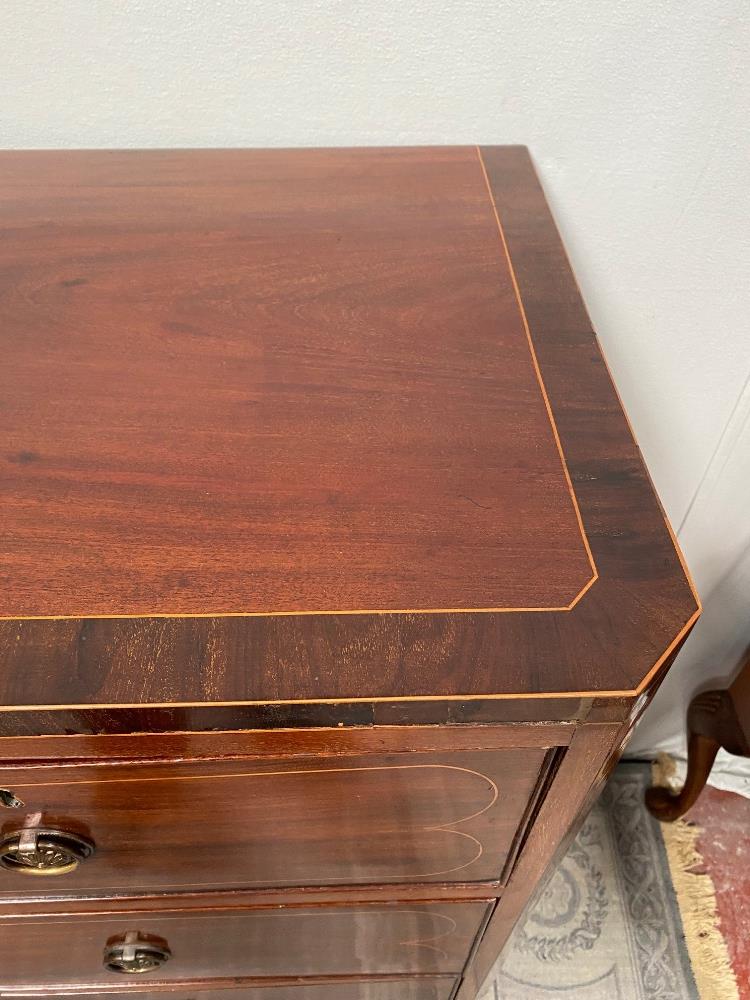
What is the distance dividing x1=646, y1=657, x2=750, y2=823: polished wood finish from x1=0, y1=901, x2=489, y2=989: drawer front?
0.42 m

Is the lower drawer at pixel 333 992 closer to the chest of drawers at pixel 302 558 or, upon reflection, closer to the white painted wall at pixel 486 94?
the chest of drawers at pixel 302 558

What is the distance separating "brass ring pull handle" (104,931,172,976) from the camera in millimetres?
590

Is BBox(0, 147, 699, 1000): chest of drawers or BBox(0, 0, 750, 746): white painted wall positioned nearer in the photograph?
BBox(0, 147, 699, 1000): chest of drawers

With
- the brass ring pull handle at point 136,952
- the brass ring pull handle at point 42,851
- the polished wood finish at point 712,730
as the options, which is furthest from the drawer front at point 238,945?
the polished wood finish at point 712,730

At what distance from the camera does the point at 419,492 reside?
0.40 metres

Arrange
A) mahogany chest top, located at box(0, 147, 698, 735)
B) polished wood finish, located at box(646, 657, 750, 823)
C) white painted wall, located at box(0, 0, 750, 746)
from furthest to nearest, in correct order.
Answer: polished wood finish, located at box(646, 657, 750, 823) → white painted wall, located at box(0, 0, 750, 746) → mahogany chest top, located at box(0, 147, 698, 735)

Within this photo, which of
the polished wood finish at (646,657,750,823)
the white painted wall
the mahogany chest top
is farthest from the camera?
the polished wood finish at (646,657,750,823)

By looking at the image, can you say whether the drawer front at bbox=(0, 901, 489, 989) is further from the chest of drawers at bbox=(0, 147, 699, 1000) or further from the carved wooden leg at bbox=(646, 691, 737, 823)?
the carved wooden leg at bbox=(646, 691, 737, 823)

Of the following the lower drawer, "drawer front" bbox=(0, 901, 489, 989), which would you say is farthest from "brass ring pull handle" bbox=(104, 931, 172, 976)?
the lower drawer

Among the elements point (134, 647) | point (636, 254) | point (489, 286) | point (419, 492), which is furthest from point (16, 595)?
point (636, 254)

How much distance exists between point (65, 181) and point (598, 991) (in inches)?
38.9

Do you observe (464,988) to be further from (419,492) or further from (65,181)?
(65,181)

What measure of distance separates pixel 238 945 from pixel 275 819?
24cm

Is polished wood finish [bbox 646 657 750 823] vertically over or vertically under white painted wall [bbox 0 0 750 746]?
under
